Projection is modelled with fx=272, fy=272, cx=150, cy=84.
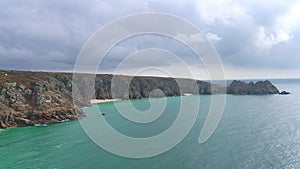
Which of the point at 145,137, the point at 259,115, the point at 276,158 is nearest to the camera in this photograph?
the point at 276,158

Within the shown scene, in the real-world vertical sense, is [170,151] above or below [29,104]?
below

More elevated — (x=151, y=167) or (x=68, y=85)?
(x=68, y=85)

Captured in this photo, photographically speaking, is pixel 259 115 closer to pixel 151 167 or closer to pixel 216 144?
pixel 216 144

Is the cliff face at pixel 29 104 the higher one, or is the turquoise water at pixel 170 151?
the cliff face at pixel 29 104

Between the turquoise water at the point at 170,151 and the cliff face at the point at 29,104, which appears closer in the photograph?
the turquoise water at the point at 170,151

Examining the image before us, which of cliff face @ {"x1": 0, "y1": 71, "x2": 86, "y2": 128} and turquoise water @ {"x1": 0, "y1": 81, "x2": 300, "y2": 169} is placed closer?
turquoise water @ {"x1": 0, "y1": 81, "x2": 300, "y2": 169}

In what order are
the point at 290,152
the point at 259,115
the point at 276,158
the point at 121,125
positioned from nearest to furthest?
the point at 276,158, the point at 290,152, the point at 121,125, the point at 259,115

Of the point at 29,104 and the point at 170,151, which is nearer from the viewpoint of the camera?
the point at 170,151

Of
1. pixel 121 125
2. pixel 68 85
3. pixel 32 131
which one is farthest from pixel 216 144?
pixel 68 85

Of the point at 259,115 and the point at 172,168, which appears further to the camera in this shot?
the point at 259,115

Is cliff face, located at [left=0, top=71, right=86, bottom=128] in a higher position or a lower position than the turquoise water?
higher
